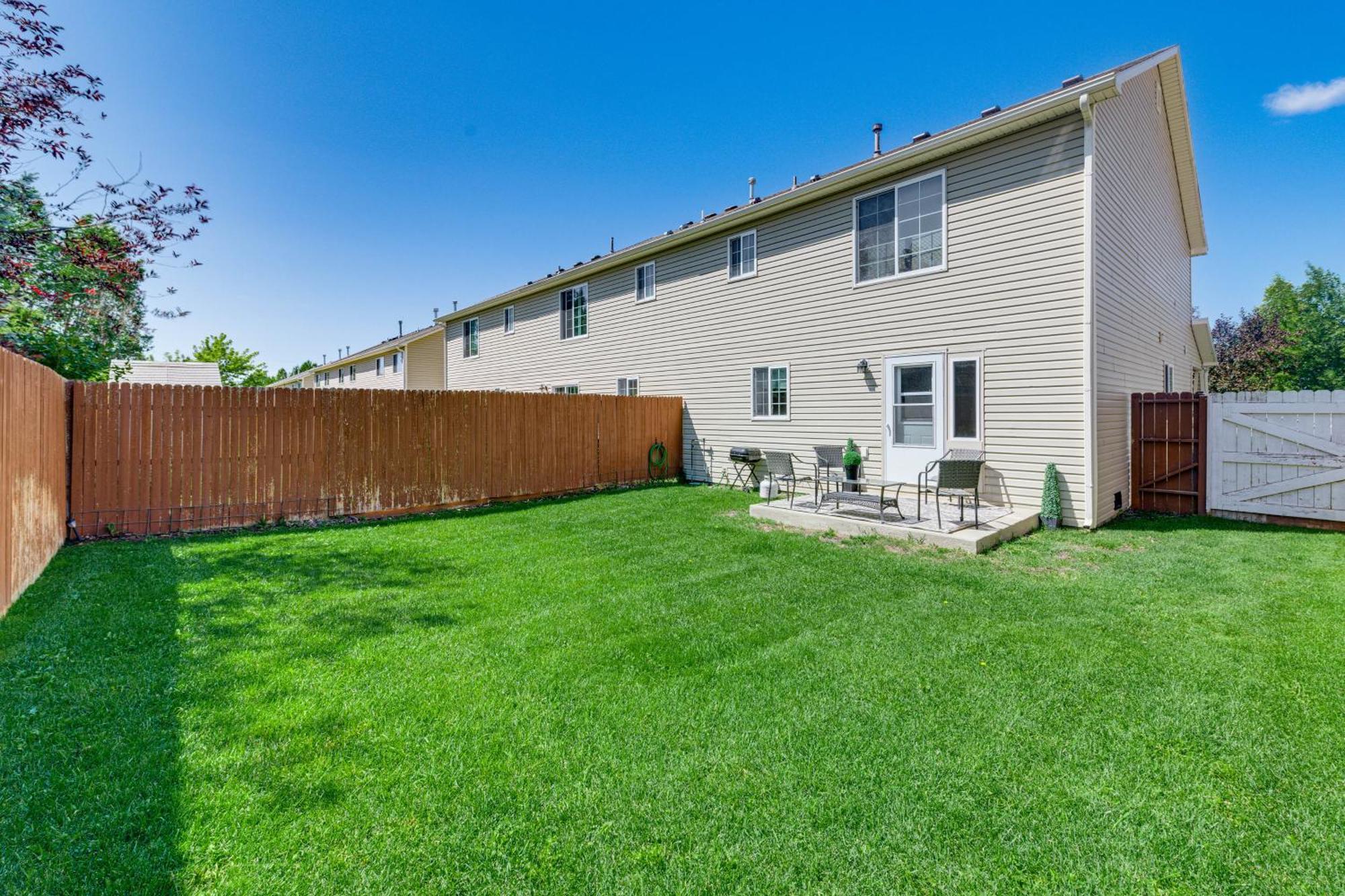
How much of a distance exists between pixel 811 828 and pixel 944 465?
5598 millimetres

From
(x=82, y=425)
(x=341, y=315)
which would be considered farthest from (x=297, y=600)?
(x=341, y=315)

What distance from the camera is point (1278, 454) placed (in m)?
7.34

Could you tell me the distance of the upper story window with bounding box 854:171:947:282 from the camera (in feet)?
27.5

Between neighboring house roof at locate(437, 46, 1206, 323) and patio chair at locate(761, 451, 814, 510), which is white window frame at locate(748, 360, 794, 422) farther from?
neighboring house roof at locate(437, 46, 1206, 323)

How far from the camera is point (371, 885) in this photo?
1752mm

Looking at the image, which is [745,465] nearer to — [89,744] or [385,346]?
[89,744]

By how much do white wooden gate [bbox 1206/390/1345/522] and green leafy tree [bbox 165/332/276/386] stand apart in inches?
1650

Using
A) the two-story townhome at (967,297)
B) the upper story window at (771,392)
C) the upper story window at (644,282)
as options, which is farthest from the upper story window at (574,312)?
the upper story window at (771,392)

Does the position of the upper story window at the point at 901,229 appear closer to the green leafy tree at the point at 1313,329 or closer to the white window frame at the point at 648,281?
the white window frame at the point at 648,281

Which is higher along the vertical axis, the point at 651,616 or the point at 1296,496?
the point at 1296,496

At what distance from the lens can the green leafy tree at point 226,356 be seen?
107ft

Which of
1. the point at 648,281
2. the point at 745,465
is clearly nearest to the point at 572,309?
the point at 648,281

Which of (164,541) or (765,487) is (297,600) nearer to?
(164,541)

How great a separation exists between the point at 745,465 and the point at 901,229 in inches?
206
